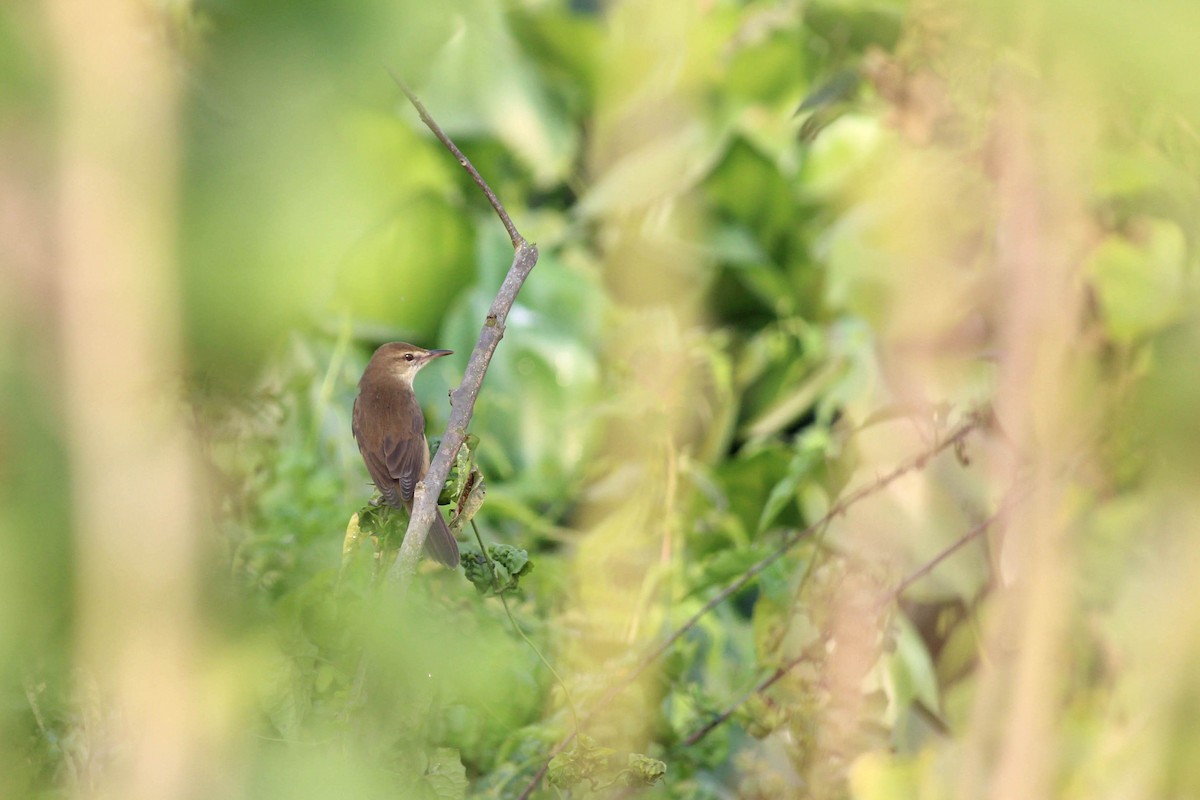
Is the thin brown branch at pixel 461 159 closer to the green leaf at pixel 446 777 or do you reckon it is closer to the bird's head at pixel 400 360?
the green leaf at pixel 446 777

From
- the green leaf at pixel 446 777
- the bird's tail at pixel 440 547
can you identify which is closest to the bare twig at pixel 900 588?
the bird's tail at pixel 440 547

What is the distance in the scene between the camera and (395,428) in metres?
1.02

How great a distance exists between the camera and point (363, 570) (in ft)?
1.98

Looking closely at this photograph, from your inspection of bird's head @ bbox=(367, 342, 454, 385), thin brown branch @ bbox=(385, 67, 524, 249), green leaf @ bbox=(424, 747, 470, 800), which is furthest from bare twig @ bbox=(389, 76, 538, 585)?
bird's head @ bbox=(367, 342, 454, 385)

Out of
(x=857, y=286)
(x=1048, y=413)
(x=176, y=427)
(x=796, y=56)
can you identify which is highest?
(x=176, y=427)

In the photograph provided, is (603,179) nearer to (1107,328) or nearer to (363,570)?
(1107,328)

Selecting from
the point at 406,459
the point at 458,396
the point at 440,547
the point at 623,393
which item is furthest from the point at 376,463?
the point at 458,396

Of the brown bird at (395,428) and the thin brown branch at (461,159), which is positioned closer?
the thin brown branch at (461,159)

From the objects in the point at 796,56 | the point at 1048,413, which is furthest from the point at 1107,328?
the point at 796,56

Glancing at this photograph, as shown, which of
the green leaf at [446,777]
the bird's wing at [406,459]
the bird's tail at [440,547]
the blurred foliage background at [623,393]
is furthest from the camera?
the bird's wing at [406,459]

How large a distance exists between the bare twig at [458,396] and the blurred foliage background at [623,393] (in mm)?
31

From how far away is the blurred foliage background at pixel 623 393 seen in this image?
0.39 m

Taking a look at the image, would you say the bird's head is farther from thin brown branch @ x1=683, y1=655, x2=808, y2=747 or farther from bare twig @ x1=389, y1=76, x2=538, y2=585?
bare twig @ x1=389, y1=76, x2=538, y2=585

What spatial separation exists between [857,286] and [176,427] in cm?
114
